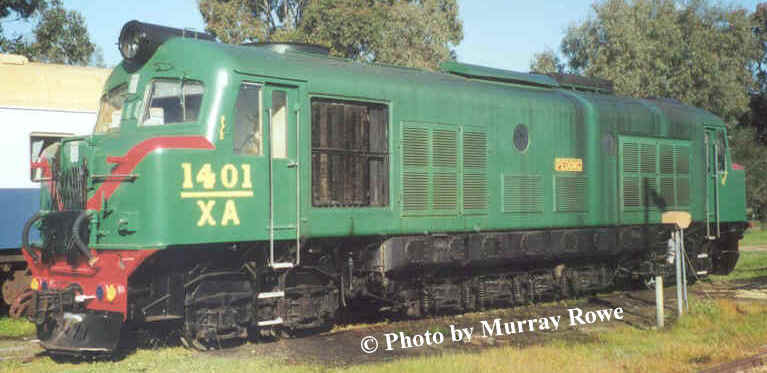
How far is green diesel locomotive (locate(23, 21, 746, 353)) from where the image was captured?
8789 millimetres

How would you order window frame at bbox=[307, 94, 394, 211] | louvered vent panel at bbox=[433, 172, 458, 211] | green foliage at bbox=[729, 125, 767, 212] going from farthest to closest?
green foliage at bbox=[729, 125, 767, 212] < louvered vent panel at bbox=[433, 172, 458, 211] < window frame at bbox=[307, 94, 394, 211]

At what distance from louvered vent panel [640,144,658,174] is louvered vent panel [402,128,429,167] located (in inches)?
212

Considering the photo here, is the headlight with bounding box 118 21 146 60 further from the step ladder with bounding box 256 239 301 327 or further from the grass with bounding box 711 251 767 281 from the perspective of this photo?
the grass with bounding box 711 251 767 281

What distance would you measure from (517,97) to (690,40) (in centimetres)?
2867

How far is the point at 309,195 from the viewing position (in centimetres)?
988

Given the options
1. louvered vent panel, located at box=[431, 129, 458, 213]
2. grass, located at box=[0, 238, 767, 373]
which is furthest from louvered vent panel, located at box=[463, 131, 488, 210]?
grass, located at box=[0, 238, 767, 373]

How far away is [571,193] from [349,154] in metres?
4.82

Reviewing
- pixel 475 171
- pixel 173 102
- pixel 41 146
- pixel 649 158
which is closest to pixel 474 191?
pixel 475 171

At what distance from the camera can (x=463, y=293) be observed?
484 inches

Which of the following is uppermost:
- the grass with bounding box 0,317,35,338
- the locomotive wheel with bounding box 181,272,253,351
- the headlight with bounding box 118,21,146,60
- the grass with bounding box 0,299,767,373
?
the headlight with bounding box 118,21,146,60

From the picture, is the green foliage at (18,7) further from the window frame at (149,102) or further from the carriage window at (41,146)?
the window frame at (149,102)

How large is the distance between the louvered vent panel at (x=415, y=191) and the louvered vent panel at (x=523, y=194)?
173cm

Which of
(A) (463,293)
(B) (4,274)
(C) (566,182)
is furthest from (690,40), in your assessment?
(B) (4,274)

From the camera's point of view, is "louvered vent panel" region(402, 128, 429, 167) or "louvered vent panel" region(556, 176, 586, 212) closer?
"louvered vent panel" region(402, 128, 429, 167)
